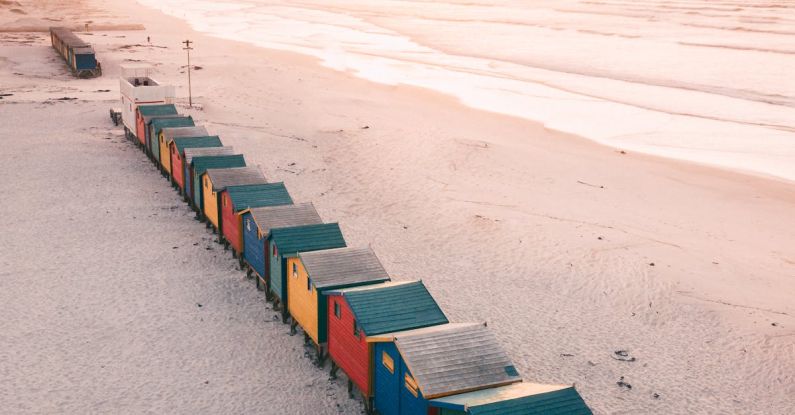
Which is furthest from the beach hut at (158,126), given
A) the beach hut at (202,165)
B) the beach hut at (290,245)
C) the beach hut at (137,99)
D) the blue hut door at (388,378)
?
the blue hut door at (388,378)

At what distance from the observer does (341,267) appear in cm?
2186

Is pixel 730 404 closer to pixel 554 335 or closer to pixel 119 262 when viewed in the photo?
pixel 554 335

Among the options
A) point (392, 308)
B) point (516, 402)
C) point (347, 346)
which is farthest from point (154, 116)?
point (516, 402)

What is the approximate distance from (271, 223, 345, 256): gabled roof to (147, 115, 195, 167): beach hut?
17941 millimetres

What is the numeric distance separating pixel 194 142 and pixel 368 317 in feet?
64.2

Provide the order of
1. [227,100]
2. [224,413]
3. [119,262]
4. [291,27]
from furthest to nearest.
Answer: [291,27], [227,100], [119,262], [224,413]

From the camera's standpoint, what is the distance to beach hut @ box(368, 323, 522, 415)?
16.5 m

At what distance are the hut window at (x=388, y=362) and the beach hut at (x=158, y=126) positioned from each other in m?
25.0

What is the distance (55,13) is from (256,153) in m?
99.6

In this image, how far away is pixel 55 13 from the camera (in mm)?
124750

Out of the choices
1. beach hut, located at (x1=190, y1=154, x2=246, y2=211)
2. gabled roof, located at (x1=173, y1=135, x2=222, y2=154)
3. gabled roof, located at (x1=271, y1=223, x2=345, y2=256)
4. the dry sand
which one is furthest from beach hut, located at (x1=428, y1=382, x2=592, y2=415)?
gabled roof, located at (x1=173, y1=135, x2=222, y2=154)

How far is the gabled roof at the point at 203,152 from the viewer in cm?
3281

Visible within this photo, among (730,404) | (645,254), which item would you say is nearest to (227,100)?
(645,254)

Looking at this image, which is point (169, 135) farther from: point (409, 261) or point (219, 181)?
point (409, 261)
